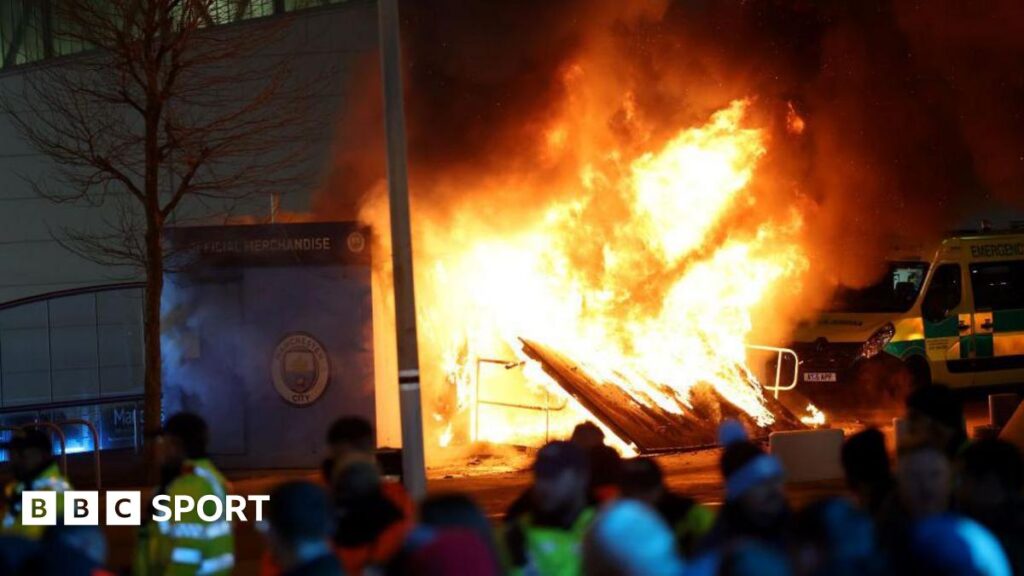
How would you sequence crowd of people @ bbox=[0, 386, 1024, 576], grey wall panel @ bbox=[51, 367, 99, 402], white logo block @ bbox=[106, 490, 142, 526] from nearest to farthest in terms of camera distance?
1. crowd of people @ bbox=[0, 386, 1024, 576]
2. white logo block @ bbox=[106, 490, 142, 526]
3. grey wall panel @ bbox=[51, 367, 99, 402]

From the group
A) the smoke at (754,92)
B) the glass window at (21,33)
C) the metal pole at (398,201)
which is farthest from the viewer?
the glass window at (21,33)

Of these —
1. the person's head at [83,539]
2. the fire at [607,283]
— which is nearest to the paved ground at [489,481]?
the fire at [607,283]

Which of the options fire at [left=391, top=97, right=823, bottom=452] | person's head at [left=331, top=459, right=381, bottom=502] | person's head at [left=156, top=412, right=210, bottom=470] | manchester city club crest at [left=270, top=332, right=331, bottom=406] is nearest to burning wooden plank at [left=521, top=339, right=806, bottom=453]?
fire at [left=391, top=97, right=823, bottom=452]

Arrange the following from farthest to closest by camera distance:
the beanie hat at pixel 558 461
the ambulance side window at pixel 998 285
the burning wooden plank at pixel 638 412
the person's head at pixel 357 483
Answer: the ambulance side window at pixel 998 285 → the burning wooden plank at pixel 638 412 → the person's head at pixel 357 483 → the beanie hat at pixel 558 461

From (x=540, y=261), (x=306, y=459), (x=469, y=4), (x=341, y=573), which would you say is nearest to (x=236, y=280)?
Result: (x=306, y=459)

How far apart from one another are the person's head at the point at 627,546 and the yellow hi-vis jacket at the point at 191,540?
2.60m

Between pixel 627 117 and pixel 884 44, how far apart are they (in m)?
4.76

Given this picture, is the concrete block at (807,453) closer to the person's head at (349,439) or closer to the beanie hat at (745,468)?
the person's head at (349,439)

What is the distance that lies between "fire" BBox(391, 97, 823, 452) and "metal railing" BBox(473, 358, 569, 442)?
A: 2 centimetres

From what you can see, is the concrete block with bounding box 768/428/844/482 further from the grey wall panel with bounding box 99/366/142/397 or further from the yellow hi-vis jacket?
the grey wall panel with bounding box 99/366/142/397

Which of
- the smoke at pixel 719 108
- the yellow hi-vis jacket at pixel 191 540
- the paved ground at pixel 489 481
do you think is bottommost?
the paved ground at pixel 489 481

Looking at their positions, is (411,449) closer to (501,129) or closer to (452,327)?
(452,327)

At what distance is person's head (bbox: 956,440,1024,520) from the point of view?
5.09m

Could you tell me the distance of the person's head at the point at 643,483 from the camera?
5332 millimetres
